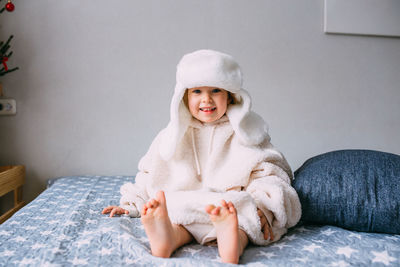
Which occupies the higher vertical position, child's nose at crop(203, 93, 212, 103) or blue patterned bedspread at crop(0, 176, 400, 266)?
Result: child's nose at crop(203, 93, 212, 103)

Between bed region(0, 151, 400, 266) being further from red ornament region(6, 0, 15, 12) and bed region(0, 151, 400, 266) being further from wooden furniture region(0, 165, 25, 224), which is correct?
red ornament region(6, 0, 15, 12)

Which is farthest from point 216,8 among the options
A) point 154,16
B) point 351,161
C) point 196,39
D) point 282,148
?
point 351,161

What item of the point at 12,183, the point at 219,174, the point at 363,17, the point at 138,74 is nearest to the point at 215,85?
the point at 219,174

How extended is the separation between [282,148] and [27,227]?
4.84 ft

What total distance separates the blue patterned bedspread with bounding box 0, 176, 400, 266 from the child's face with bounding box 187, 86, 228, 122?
417 mm

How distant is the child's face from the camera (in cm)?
111

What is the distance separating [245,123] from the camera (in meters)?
1.15

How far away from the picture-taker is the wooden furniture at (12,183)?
158 cm

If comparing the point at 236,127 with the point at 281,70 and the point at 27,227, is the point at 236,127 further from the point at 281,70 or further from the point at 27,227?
the point at 281,70

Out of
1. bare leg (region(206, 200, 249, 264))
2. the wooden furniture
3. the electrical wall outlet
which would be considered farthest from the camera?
the electrical wall outlet

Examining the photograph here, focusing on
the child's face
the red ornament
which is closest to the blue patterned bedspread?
the child's face

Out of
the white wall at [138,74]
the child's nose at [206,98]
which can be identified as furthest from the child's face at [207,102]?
the white wall at [138,74]

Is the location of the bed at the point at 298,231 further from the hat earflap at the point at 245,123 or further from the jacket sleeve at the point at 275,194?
the hat earflap at the point at 245,123

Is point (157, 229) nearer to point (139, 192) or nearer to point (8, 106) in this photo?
point (139, 192)
